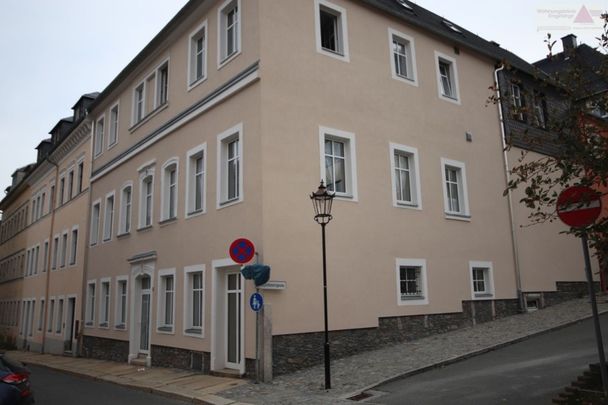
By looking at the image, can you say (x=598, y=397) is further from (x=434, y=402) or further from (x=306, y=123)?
(x=306, y=123)

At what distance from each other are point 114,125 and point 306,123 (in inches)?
501

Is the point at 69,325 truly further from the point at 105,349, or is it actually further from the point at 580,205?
the point at 580,205

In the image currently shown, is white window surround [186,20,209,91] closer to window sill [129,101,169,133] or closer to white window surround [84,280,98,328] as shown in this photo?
window sill [129,101,169,133]

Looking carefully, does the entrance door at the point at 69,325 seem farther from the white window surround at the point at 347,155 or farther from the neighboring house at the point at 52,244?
the white window surround at the point at 347,155

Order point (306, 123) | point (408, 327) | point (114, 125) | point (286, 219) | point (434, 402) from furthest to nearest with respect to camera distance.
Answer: point (114, 125) < point (408, 327) < point (306, 123) < point (286, 219) < point (434, 402)

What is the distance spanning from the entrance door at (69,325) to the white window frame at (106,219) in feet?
17.3

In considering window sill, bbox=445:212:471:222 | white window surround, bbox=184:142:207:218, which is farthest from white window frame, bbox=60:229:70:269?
window sill, bbox=445:212:471:222

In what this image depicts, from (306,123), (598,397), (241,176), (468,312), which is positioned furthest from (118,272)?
(598,397)

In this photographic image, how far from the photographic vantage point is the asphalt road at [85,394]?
10.9 m

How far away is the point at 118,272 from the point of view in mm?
20312

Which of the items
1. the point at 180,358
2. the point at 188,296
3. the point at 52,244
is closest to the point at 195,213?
the point at 188,296

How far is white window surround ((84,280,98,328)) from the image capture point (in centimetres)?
2249

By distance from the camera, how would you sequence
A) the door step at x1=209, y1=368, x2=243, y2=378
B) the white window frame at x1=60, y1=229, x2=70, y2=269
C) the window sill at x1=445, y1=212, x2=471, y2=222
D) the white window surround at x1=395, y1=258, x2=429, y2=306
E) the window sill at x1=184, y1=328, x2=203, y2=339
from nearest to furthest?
the door step at x1=209, y1=368, x2=243, y2=378 < the window sill at x1=184, y1=328, x2=203, y2=339 < the white window surround at x1=395, y1=258, x2=429, y2=306 < the window sill at x1=445, y1=212, x2=471, y2=222 < the white window frame at x1=60, y1=229, x2=70, y2=269

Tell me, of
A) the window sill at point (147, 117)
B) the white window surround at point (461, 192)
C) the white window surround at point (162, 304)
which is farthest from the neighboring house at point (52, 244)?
the white window surround at point (461, 192)
